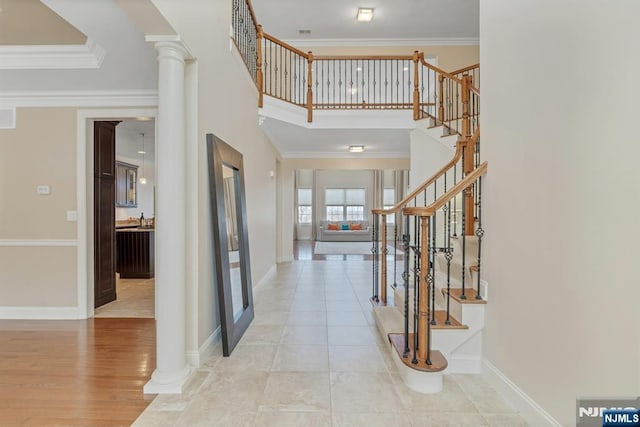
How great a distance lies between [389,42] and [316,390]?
22.1ft

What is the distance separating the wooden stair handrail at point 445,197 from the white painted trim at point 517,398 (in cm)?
116

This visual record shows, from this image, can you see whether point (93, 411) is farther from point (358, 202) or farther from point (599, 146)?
point (358, 202)

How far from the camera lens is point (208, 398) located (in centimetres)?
198

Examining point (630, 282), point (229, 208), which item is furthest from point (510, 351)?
point (229, 208)

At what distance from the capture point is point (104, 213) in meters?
3.92

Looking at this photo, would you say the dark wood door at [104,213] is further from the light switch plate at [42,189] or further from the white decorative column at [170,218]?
the white decorative column at [170,218]

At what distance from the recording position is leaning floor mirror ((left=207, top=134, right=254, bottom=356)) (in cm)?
256

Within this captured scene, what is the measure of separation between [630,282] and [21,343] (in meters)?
4.33

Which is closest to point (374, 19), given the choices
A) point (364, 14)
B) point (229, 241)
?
point (364, 14)

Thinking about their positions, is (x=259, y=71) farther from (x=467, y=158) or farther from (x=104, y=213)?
(x=467, y=158)

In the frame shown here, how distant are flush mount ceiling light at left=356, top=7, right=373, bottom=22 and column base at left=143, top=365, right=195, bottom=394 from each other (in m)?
6.04

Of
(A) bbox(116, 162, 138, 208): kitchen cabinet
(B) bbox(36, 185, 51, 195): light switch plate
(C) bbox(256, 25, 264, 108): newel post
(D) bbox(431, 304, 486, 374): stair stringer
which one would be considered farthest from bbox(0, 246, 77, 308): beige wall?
(A) bbox(116, 162, 138, 208): kitchen cabinet

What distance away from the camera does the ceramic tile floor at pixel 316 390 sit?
70.4 inches

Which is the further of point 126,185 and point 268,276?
point 126,185
